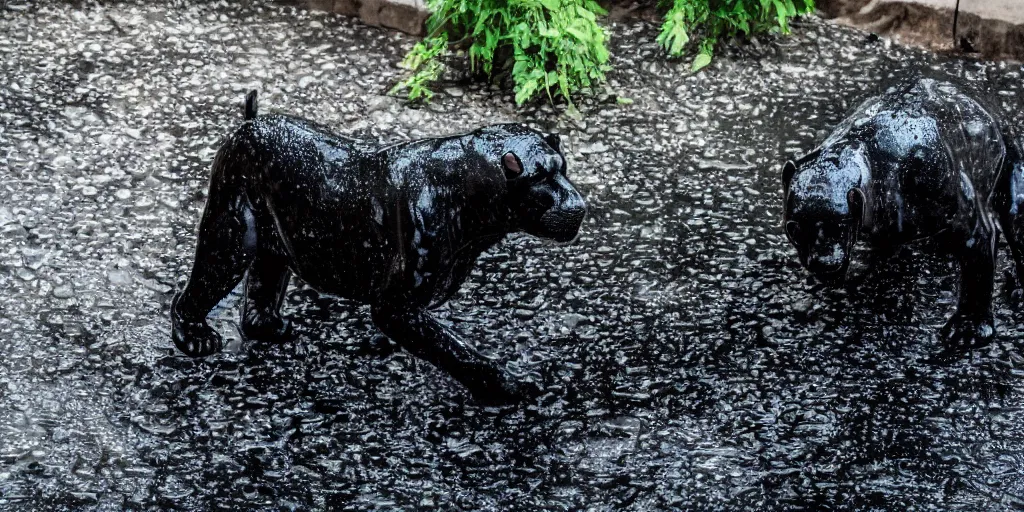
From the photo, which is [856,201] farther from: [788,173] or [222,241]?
[222,241]

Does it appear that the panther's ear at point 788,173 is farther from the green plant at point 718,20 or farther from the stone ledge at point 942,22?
the stone ledge at point 942,22

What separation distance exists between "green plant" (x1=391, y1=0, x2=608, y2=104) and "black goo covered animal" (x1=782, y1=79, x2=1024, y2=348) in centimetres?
193

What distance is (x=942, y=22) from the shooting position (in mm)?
7582

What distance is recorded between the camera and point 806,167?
202 inches

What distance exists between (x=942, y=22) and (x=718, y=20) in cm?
141

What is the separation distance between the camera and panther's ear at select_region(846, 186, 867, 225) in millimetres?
Answer: 5020

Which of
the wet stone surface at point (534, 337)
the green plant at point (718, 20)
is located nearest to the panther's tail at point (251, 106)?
the wet stone surface at point (534, 337)

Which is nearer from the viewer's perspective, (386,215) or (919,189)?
(386,215)

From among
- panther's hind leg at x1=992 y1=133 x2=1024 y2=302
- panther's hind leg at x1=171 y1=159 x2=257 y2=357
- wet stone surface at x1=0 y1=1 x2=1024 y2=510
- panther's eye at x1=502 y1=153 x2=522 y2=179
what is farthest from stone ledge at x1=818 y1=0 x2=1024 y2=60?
panther's hind leg at x1=171 y1=159 x2=257 y2=357

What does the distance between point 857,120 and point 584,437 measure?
193 centimetres

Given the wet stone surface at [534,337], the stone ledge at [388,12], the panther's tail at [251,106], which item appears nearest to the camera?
the wet stone surface at [534,337]

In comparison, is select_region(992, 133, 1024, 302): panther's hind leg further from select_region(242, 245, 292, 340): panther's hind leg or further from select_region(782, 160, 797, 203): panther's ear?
select_region(242, 245, 292, 340): panther's hind leg

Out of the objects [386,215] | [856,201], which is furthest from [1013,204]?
[386,215]

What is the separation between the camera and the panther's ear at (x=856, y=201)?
16.5ft
